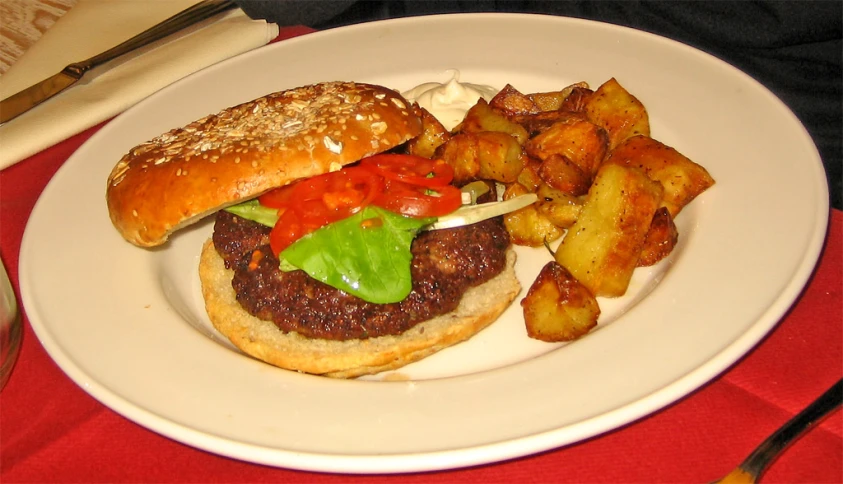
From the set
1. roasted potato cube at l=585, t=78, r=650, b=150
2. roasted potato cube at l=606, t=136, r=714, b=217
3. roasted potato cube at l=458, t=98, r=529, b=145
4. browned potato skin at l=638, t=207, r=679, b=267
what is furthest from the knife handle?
browned potato skin at l=638, t=207, r=679, b=267

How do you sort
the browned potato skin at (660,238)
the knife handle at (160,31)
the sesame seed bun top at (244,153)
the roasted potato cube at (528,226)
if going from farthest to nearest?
1. the knife handle at (160,31)
2. the roasted potato cube at (528,226)
3. the browned potato skin at (660,238)
4. the sesame seed bun top at (244,153)

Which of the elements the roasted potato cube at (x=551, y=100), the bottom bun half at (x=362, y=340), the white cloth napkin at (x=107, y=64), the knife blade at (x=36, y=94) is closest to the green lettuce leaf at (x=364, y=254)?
the bottom bun half at (x=362, y=340)

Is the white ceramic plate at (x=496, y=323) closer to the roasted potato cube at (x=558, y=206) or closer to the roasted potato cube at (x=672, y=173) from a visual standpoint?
the roasted potato cube at (x=672, y=173)

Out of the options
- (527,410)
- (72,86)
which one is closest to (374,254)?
(527,410)

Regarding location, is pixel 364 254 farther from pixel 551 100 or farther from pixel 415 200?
pixel 551 100

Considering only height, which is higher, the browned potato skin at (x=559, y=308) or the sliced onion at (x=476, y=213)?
the sliced onion at (x=476, y=213)

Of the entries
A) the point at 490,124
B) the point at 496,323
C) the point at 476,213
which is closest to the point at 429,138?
the point at 490,124

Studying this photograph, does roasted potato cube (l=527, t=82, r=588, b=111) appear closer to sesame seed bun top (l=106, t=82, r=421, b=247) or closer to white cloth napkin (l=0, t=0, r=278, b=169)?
sesame seed bun top (l=106, t=82, r=421, b=247)
